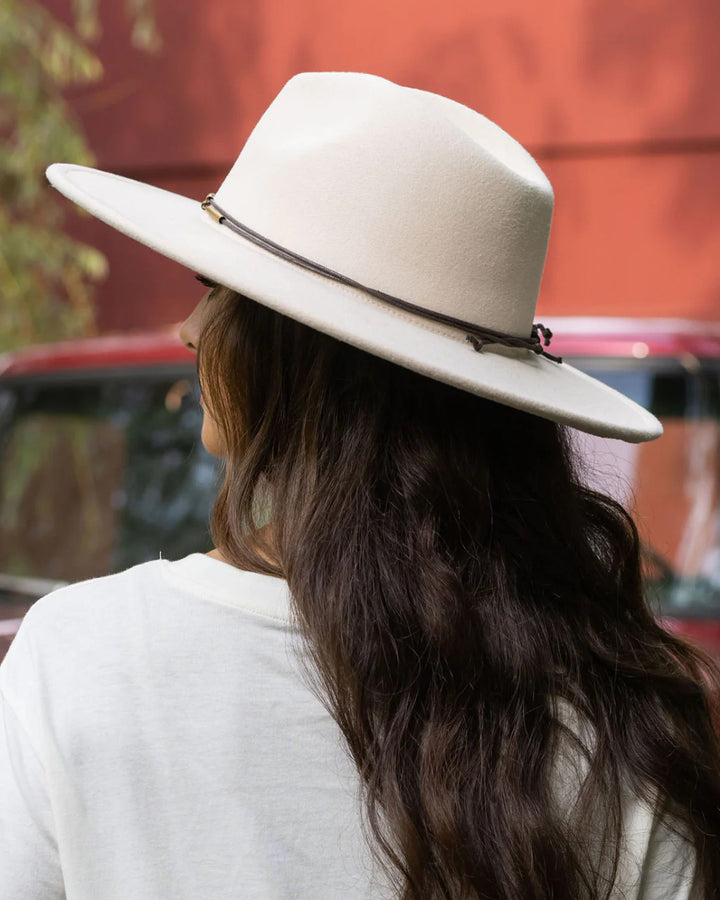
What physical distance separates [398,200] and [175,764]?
1.77ft

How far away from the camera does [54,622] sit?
94 centimetres

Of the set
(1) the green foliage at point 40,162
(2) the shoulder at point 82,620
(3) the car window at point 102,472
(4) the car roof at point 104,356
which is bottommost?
(2) the shoulder at point 82,620

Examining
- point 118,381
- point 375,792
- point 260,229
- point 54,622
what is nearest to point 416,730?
point 375,792

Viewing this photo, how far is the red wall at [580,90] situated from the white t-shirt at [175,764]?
543 cm

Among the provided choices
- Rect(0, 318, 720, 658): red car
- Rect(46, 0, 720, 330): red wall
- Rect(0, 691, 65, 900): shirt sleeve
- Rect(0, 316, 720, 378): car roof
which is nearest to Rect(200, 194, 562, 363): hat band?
Rect(0, 691, 65, 900): shirt sleeve

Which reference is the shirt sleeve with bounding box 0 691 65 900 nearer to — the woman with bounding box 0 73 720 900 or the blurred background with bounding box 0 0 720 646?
the woman with bounding box 0 73 720 900

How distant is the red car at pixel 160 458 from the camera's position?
2.77 metres

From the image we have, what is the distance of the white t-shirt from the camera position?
2.97ft

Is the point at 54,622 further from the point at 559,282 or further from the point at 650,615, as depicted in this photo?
the point at 559,282

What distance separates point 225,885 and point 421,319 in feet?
1.74

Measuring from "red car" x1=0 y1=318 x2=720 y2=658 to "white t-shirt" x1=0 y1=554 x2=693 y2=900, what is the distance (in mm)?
1517

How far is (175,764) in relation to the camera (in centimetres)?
91

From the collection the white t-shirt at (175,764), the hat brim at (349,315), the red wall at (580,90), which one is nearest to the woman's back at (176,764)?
the white t-shirt at (175,764)

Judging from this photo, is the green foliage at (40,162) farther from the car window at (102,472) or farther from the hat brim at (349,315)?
the hat brim at (349,315)
